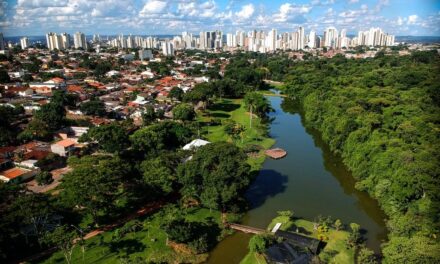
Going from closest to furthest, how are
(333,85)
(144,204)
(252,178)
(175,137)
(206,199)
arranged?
(206,199) → (144,204) → (252,178) → (175,137) → (333,85)

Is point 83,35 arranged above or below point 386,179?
above

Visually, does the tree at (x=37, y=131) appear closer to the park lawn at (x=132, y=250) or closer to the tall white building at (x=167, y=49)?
the park lawn at (x=132, y=250)

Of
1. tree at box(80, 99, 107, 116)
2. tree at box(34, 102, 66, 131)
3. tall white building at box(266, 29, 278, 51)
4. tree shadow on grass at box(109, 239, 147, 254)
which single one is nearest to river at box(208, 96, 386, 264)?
tree shadow on grass at box(109, 239, 147, 254)

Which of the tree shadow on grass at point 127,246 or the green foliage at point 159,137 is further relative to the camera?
the green foliage at point 159,137

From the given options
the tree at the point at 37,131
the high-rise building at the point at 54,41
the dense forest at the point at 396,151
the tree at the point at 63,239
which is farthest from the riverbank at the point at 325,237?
the high-rise building at the point at 54,41

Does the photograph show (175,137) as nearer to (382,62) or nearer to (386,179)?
(386,179)

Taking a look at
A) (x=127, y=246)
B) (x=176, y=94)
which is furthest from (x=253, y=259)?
(x=176, y=94)

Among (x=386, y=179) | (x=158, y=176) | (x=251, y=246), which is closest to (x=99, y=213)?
(x=158, y=176)
